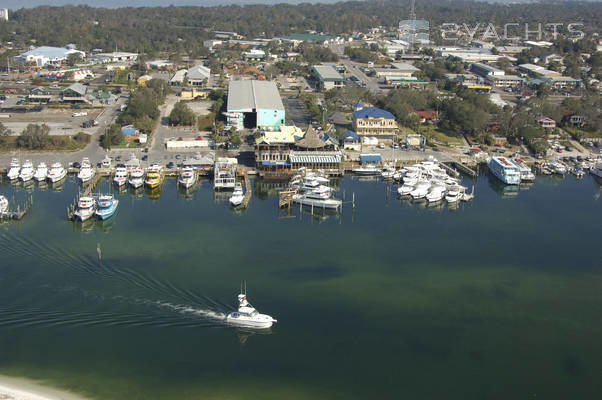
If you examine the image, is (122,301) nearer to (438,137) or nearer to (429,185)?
(429,185)

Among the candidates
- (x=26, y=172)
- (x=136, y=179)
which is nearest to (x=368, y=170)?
(x=136, y=179)

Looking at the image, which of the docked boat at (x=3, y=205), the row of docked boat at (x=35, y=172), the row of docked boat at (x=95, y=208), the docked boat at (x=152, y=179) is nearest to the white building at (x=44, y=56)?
the row of docked boat at (x=35, y=172)

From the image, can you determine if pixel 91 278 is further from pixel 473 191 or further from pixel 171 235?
pixel 473 191

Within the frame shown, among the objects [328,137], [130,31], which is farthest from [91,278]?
[130,31]

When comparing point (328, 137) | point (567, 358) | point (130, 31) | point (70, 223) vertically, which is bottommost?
point (567, 358)

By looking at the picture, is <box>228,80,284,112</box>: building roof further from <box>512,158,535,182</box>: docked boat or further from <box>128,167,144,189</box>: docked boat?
<box>512,158,535,182</box>: docked boat

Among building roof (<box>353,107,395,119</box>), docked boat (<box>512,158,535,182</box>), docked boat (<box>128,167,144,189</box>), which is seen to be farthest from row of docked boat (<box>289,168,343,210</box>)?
docked boat (<box>512,158,535,182</box>)
